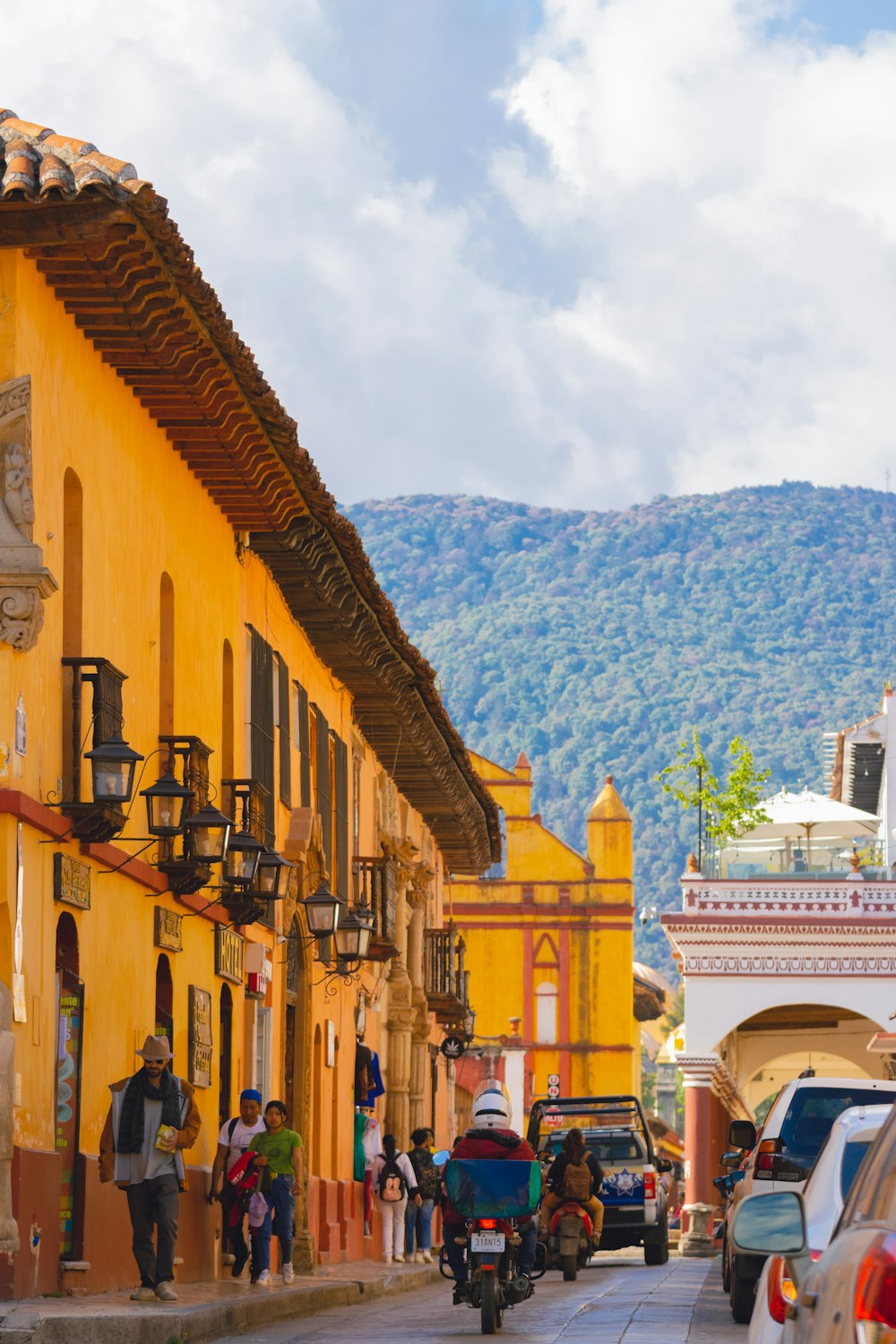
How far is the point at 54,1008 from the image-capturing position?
14.6m

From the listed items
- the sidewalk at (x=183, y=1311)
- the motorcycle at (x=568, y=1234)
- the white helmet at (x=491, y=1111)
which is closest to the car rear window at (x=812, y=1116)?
the white helmet at (x=491, y=1111)

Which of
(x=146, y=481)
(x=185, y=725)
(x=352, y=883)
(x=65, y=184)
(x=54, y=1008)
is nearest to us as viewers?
(x=65, y=184)

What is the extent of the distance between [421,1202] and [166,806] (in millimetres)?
14503

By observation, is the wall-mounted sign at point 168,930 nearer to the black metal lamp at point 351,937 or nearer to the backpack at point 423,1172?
the black metal lamp at point 351,937

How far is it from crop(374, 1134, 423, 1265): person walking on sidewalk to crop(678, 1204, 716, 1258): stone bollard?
42.6ft

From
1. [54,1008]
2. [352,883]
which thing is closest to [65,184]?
[54,1008]

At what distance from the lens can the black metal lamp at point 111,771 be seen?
47.0 ft

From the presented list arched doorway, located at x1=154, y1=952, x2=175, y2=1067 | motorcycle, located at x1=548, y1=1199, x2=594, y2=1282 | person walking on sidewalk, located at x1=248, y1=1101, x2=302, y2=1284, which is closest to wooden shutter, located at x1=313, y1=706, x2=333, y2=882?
motorcycle, located at x1=548, y1=1199, x2=594, y2=1282

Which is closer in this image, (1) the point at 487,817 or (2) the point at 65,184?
(2) the point at 65,184

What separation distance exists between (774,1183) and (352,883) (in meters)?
14.5

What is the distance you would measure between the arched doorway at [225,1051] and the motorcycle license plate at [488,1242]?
506cm

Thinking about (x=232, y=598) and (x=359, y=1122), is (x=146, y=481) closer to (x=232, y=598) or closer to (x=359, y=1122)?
(x=232, y=598)

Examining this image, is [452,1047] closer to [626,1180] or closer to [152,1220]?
[626,1180]

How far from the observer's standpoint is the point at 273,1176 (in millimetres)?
18781
